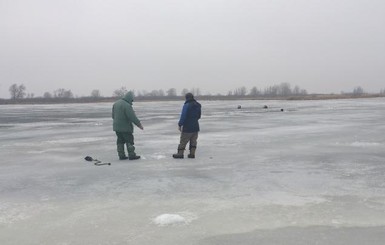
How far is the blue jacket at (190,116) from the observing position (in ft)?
32.4

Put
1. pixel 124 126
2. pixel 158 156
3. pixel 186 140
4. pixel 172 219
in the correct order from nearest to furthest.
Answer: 1. pixel 172 219
2. pixel 124 126
3. pixel 186 140
4. pixel 158 156

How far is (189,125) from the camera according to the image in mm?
9945

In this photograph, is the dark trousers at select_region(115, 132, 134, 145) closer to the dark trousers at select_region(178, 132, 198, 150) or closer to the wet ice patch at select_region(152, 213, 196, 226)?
the dark trousers at select_region(178, 132, 198, 150)

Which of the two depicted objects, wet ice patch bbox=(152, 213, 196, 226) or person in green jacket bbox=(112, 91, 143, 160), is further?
person in green jacket bbox=(112, 91, 143, 160)

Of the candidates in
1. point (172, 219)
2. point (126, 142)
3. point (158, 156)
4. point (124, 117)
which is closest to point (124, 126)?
point (124, 117)

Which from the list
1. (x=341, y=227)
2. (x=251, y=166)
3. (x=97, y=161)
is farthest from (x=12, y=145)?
(x=341, y=227)

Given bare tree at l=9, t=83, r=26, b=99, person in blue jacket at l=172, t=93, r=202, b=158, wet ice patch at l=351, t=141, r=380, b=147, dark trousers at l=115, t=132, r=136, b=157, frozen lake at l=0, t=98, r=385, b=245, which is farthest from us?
bare tree at l=9, t=83, r=26, b=99

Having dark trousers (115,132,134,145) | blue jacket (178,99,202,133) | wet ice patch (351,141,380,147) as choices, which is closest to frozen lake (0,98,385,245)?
dark trousers (115,132,134,145)

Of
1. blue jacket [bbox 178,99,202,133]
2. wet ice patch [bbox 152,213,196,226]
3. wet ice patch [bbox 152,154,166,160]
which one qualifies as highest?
blue jacket [bbox 178,99,202,133]

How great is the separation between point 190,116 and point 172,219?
522 centimetres

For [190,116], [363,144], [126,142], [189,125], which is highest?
[190,116]

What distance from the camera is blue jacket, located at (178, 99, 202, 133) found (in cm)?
989

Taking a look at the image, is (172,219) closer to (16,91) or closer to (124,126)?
(124,126)

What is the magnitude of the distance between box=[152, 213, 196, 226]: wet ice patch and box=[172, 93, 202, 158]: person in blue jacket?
484 cm
